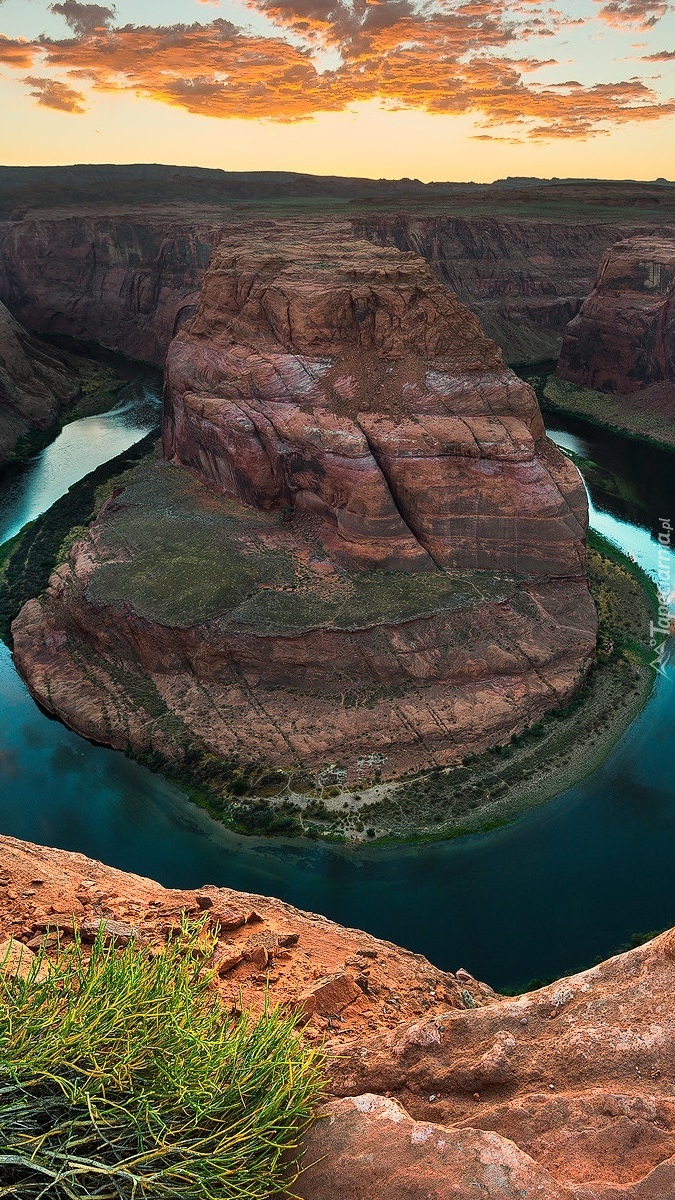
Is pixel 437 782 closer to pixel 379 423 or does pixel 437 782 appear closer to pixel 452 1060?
pixel 379 423

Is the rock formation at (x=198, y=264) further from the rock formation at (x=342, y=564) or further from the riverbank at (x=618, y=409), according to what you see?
the rock formation at (x=342, y=564)

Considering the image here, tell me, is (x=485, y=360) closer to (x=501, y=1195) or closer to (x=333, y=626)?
(x=333, y=626)

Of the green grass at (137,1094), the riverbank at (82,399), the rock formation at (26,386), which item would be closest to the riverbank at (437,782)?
the green grass at (137,1094)

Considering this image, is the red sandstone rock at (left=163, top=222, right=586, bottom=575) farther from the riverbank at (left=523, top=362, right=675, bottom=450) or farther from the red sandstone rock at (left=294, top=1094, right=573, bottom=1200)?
the riverbank at (left=523, top=362, right=675, bottom=450)

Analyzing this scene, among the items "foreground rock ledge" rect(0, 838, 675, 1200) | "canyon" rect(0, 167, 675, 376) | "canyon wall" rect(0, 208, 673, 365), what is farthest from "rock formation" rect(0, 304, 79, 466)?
"foreground rock ledge" rect(0, 838, 675, 1200)

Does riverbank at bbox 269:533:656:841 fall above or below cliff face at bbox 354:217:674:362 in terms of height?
below

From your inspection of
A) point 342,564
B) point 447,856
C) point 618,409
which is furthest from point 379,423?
point 618,409
